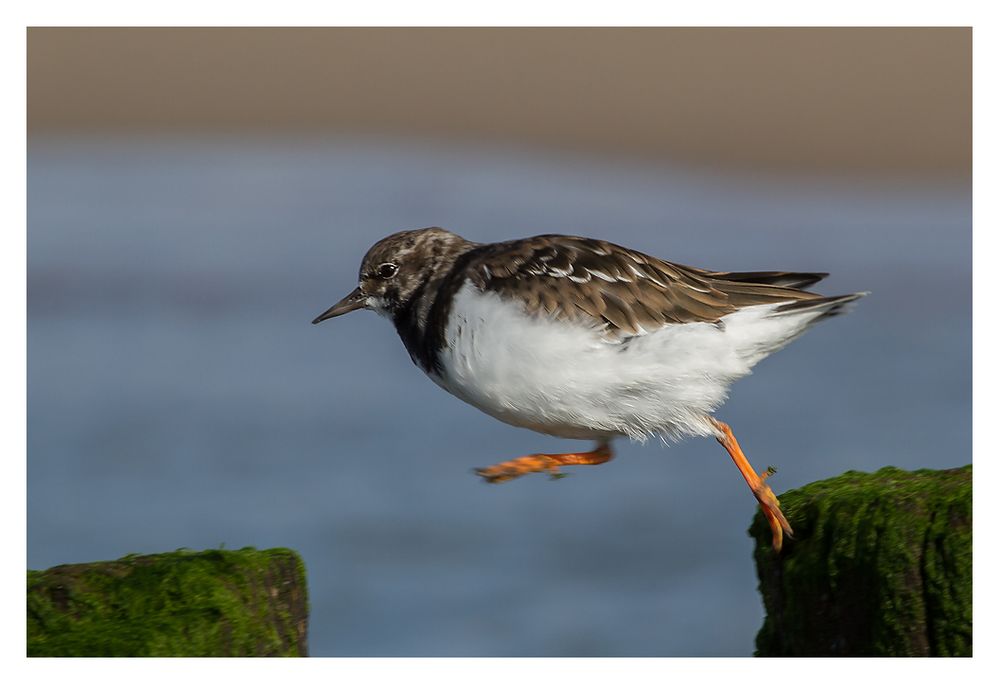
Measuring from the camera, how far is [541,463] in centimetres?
604

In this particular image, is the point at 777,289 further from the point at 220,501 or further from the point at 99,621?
the point at 220,501

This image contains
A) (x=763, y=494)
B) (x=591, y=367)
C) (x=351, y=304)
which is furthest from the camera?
(x=351, y=304)

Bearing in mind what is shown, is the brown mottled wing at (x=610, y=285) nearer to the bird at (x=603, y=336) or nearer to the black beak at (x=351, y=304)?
the bird at (x=603, y=336)

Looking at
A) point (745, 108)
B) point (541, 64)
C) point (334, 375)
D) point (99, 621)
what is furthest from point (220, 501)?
point (745, 108)

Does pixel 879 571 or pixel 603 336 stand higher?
pixel 603 336

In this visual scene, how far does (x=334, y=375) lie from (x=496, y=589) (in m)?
3.62

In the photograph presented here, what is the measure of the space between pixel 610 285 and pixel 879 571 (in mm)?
1877

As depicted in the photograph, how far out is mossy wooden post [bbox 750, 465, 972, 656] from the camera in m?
4.38

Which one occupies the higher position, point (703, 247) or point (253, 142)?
point (253, 142)

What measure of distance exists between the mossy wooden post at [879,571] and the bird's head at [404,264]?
2.26 meters

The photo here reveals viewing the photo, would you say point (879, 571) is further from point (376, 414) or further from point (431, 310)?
point (376, 414)

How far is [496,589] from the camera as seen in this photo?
33.1 feet

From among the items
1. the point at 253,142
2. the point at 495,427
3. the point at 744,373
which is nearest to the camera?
the point at 744,373

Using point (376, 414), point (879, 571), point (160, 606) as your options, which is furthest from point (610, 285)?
point (376, 414)
